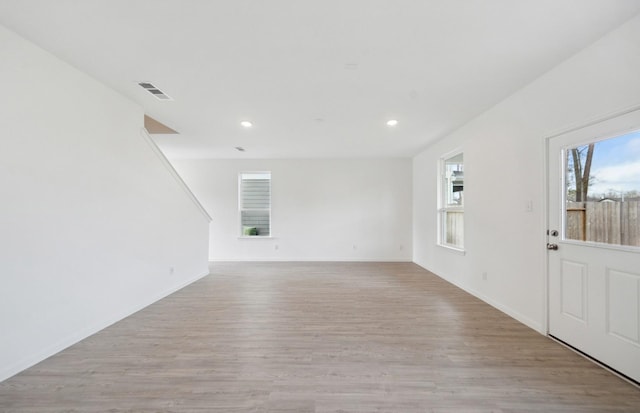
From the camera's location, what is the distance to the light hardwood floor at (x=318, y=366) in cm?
176

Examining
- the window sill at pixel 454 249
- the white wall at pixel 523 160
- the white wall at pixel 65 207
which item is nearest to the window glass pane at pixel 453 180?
the white wall at pixel 523 160

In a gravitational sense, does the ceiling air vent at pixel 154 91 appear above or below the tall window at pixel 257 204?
above

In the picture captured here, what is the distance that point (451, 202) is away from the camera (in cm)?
492

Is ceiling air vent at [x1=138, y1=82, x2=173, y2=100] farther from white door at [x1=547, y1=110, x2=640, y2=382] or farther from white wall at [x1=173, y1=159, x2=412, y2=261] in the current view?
white door at [x1=547, y1=110, x2=640, y2=382]

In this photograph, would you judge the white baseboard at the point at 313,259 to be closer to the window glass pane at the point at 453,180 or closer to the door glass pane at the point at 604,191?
the window glass pane at the point at 453,180

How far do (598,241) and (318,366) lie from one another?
252 cm

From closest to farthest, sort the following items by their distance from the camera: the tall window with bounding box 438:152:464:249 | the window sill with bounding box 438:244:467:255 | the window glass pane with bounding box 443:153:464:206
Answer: the window sill with bounding box 438:244:467:255 < the tall window with bounding box 438:152:464:249 < the window glass pane with bounding box 443:153:464:206

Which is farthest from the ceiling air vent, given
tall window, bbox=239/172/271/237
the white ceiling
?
tall window, bbox=239/172/271/237

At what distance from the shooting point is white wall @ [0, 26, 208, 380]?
2.04 meters

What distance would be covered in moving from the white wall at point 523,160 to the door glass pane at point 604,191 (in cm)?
24

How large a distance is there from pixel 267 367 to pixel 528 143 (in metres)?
3.39

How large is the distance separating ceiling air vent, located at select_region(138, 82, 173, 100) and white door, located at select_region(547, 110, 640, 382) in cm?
413

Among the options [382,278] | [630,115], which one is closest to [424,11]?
[630,115]

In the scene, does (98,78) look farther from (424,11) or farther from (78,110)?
(424,11)
